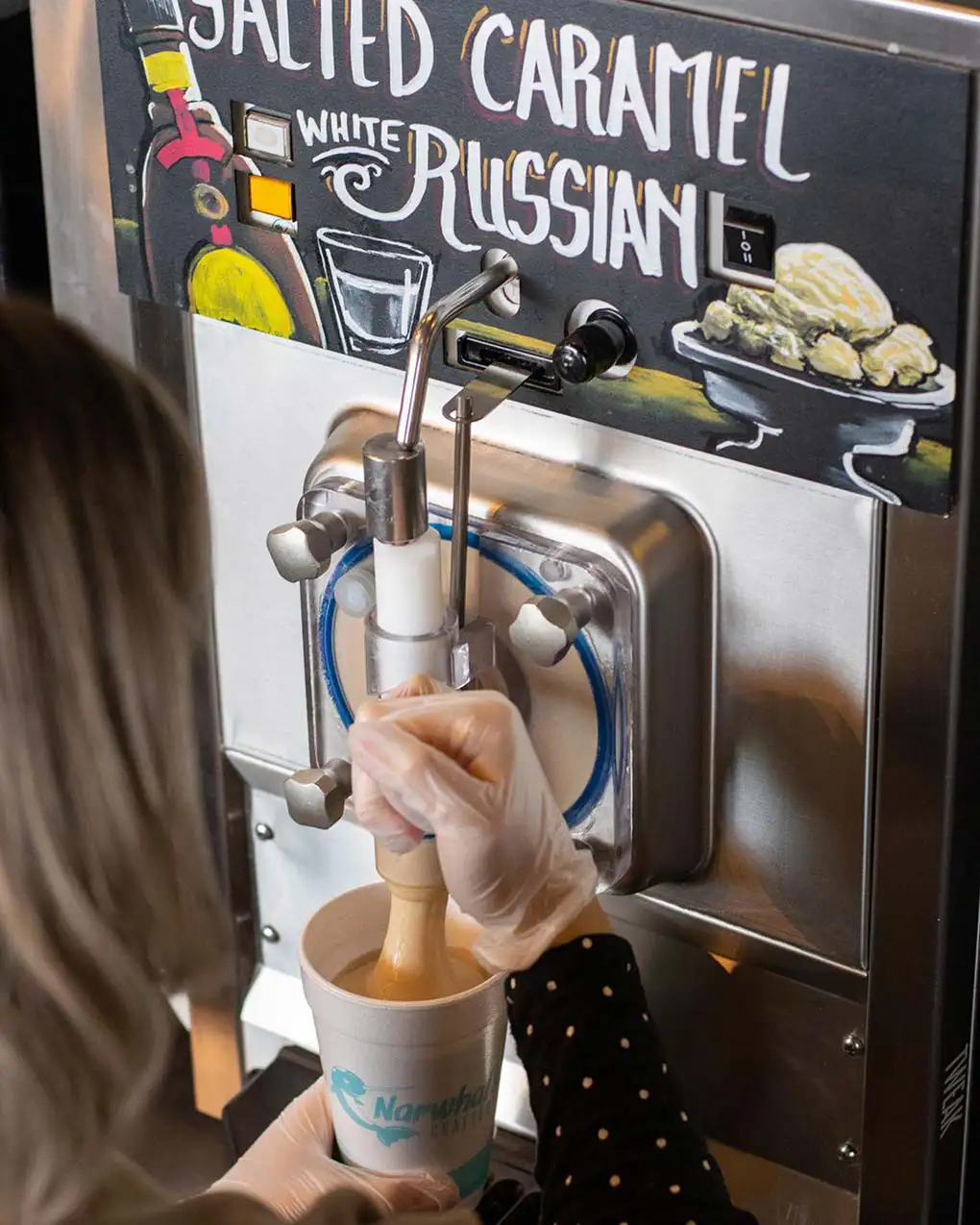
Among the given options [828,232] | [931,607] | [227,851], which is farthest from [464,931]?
[828,232]

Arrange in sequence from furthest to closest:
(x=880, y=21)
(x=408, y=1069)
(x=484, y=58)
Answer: (x=408, y=1069)
(x=484, y=58)
(x=880, y=21)

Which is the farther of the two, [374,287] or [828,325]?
[374,287]

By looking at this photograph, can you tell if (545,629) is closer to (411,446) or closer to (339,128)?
(411,446)

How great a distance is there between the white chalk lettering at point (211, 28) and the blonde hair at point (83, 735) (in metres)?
0.21

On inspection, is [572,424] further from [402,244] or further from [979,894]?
[979,894]

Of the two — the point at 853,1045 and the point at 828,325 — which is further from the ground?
the point at 828,325

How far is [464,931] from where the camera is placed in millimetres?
986

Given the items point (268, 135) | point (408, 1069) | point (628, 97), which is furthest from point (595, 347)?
point (408, 1069)

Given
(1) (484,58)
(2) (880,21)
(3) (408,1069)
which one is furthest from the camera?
(3) (408,1069)

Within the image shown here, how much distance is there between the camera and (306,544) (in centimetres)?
90

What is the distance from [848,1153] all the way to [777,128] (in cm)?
53

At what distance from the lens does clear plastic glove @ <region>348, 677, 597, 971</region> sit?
0.82 m

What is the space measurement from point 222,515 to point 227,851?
8.8 inches

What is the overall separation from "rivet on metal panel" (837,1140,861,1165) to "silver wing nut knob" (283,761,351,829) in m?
0.31
